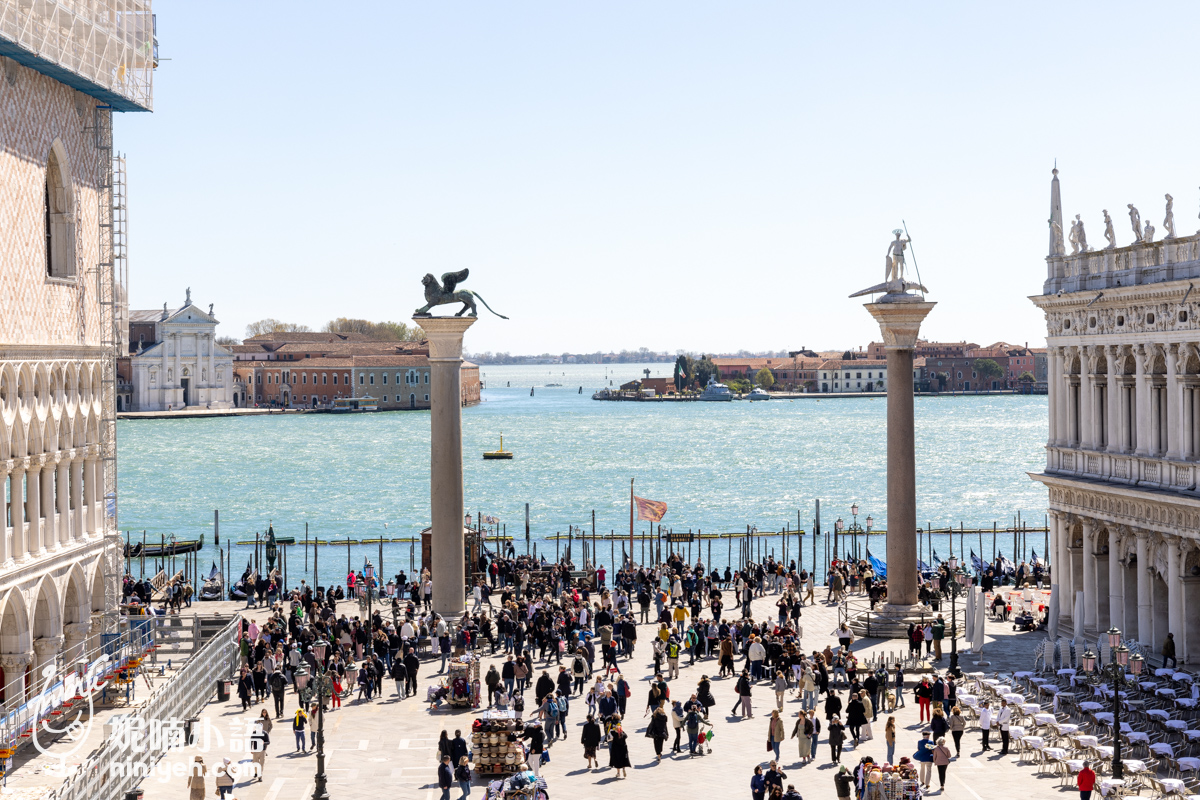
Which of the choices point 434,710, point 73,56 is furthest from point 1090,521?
point 73,56

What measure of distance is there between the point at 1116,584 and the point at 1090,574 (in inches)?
40.1

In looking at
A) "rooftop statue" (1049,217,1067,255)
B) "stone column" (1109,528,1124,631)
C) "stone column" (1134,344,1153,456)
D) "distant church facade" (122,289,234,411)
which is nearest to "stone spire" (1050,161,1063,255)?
"rooftop statue" (1049,217,1067,255)

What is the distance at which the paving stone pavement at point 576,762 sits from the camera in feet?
63.7

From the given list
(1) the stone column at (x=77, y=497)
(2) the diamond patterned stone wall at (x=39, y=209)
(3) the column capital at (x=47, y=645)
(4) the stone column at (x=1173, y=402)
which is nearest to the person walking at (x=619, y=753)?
(3) the column capital at (x=47, y=645)

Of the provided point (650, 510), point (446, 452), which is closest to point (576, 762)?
point (446, 452)

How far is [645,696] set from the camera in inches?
999

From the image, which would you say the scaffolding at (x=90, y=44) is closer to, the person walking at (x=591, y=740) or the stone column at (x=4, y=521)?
the stone column at (x=4, y=521)

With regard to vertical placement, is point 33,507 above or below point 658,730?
above

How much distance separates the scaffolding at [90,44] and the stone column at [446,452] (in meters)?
6.88

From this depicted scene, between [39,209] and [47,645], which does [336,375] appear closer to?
[47,645]

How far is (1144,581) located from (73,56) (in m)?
20.9

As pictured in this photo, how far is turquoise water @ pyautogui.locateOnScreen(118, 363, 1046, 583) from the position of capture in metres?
76.6

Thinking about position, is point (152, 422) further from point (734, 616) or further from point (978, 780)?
point (978, 780)

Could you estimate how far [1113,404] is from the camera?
28.8m
